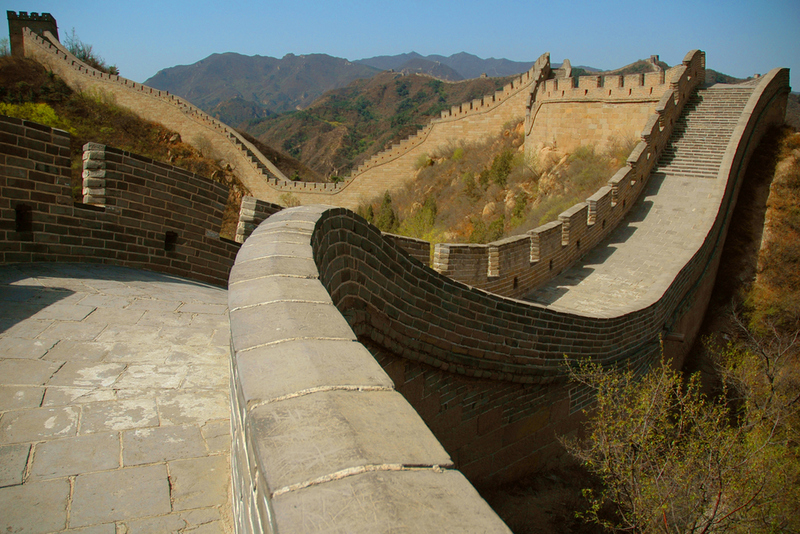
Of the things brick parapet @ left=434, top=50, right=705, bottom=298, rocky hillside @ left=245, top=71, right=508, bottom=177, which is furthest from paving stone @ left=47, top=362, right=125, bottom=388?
rocky hillside @ left=245, top=71, right=508, bottom=177

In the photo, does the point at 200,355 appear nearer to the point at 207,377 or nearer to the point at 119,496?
the point at 207,377

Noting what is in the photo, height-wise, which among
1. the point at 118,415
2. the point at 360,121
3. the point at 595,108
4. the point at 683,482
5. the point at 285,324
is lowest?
the point at 683,482

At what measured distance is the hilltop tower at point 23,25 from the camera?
31.8 m

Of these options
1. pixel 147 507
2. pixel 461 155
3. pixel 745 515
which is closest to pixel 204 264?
pixel 147 507

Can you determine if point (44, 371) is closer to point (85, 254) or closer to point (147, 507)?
point (147, 507)

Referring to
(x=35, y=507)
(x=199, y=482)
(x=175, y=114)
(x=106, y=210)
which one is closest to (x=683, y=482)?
(x=199, y=482)

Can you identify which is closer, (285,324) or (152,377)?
(285,324)

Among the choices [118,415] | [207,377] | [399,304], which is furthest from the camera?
[399,304]

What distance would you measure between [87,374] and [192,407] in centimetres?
65

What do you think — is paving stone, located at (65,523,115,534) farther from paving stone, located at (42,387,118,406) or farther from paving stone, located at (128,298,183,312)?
paving stone, located at (128,298,183,312)

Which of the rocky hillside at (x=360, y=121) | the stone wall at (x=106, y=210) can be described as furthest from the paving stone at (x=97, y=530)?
the rocky hillside at (x=360, y=121)

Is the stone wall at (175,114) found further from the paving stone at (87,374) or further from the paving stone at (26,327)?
the paving stone at (87,374)

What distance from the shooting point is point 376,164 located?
94.0ft

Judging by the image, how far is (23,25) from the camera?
32.7 metres
